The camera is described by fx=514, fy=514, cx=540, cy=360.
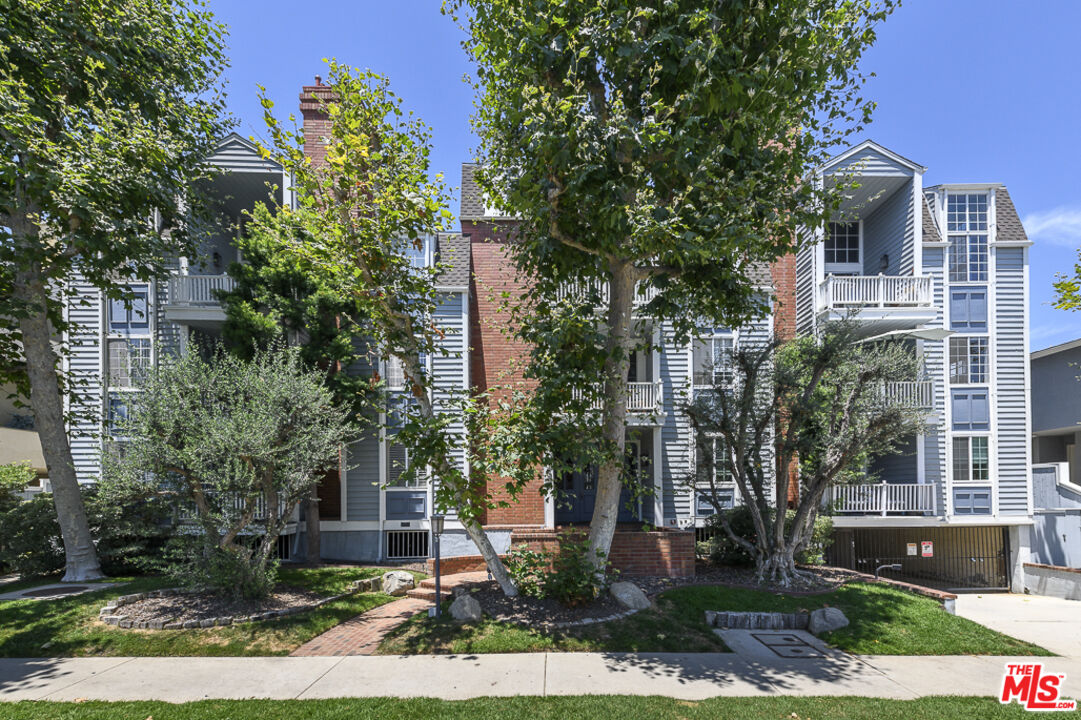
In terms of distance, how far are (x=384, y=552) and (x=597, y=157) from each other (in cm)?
1246

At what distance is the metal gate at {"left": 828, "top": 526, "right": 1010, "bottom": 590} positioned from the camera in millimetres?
16375

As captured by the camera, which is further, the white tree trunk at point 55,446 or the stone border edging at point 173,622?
the white tree trunk at point 55,446

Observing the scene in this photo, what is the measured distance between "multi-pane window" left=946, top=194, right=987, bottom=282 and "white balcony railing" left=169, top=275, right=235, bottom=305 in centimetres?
2260

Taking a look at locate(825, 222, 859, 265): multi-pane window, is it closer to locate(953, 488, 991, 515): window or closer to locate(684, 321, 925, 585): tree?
locate(953, 488, 991, 515): window

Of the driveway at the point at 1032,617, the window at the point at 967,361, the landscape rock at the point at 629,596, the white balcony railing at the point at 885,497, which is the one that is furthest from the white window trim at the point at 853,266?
the landscape rock at the point at 629,596

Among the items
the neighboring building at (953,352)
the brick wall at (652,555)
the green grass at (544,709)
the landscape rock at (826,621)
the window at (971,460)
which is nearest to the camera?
the green grass at (544,709)

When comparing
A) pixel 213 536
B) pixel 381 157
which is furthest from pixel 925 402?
pixel 213 536

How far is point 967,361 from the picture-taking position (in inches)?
653

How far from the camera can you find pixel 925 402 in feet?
50.8

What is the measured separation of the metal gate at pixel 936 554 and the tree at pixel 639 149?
12.1m

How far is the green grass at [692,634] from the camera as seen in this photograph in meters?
7.54

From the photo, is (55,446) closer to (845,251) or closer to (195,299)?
→ (195,299)

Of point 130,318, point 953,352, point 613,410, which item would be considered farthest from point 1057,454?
point 130,318
